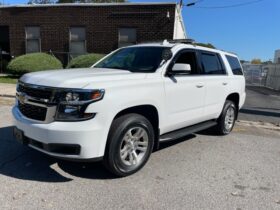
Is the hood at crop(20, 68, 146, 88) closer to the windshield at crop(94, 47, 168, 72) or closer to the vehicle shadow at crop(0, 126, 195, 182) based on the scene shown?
the windshield at crop(94, 47, 168, 72)

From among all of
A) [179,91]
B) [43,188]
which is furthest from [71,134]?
[179,91]

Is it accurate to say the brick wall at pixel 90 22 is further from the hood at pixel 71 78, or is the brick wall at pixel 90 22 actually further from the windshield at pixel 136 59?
the hood at pixel 71 78

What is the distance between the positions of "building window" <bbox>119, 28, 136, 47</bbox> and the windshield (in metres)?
12.3

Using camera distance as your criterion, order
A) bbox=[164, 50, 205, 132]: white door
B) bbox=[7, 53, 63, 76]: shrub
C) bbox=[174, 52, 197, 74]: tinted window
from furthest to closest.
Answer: bbox=[7, 53, 63, 76]: shrub, bbox=[174, 52, 197, 74]: tinted window, bbox=[164, 50, 205, 132]: white door

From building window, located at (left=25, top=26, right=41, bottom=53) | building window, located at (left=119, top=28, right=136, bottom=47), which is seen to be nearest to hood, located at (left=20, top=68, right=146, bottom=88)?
building window, located at (left=119, top=28, right=136, bottom=47)

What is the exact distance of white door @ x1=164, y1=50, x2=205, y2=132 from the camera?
16.0 feet

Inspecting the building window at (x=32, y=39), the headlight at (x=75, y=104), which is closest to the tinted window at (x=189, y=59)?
the headlight at (x=75, y=104)

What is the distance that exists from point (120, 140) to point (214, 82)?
2.61 metres

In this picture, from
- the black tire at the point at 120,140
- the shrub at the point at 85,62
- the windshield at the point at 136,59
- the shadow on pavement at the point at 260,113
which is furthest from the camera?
the shrub at the point at 85,62

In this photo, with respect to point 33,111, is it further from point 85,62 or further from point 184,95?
point 85,62

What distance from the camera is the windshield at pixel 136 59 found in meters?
5.02

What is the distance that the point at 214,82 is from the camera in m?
6.02

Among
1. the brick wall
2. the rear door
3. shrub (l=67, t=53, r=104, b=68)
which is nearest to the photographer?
the rear door

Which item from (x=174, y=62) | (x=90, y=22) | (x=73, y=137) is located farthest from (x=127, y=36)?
(x=73, y=137)
